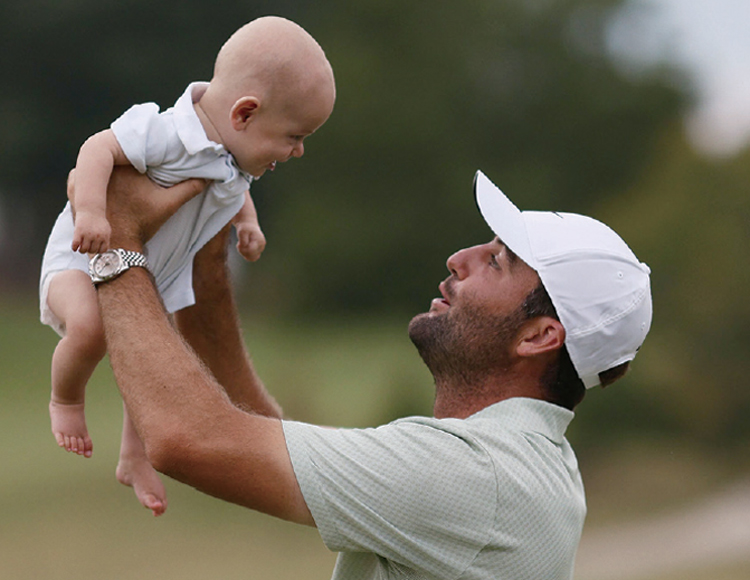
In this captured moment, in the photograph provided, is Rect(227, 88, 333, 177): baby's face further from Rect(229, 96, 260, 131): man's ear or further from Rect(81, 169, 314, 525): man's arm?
Rect(81, 169, 314, 525): man's arm

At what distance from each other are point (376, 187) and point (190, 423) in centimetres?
2243

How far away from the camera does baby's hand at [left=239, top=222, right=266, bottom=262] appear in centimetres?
298

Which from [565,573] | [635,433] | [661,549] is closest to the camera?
[565,573]

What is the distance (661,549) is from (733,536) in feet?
3.52

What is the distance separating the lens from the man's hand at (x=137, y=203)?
8.09 feet

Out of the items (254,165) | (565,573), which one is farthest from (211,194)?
(565,573)

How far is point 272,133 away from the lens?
2615mm

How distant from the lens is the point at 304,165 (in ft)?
83.2

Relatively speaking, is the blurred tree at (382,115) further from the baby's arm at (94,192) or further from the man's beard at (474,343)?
the baby's arm at (94,192)

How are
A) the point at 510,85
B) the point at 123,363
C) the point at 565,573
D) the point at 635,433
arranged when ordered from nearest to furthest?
the point at 123,363 → the point at 565,573 → the point at 635,433 → the point at 510,85

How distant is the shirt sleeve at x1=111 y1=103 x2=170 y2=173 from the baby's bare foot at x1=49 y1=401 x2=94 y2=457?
67cm

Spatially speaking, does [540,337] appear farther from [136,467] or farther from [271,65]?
[136,467]

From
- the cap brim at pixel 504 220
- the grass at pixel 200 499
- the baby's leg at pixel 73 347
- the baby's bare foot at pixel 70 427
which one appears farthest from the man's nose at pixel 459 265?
the grass at pixel 200 499

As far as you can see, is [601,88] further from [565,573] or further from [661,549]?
[565,573]
